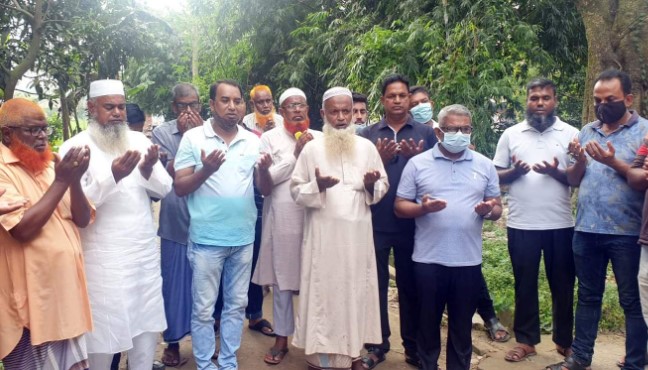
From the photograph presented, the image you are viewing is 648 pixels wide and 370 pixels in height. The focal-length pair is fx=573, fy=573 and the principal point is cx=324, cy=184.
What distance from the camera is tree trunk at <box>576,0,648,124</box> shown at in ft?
23.0

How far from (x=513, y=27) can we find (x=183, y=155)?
7.03 metres

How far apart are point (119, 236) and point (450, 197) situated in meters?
2.13

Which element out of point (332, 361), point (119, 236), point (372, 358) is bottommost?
point (372, 358)

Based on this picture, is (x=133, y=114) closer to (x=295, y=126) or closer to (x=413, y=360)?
(x=295, y=126)

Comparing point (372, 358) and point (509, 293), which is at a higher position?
point (509, 293)

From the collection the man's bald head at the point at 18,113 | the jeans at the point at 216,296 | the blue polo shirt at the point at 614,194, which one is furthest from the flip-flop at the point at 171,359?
the blue polo shirt at the point at 614,194

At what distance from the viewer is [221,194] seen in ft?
12.9

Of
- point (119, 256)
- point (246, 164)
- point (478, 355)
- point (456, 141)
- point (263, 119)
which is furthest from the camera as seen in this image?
point (263, 119)

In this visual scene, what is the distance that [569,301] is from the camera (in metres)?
4.32

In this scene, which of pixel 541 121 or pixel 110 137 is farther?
pixel 541 121

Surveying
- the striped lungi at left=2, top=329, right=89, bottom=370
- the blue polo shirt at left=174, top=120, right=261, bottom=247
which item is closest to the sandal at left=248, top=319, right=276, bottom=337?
the blue polo shirt at left=174, top=120, right=261, bottom=247

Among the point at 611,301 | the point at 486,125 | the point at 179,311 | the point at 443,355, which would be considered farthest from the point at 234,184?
the point at 486,125

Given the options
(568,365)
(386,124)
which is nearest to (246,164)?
(386,124)

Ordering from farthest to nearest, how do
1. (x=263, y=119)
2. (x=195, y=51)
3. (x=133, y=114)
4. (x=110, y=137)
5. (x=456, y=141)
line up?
(x=195, y=51) < (x=263, y=119) < (x=133, y=114) < (x=456, y=141) < (x=110, y=137)
